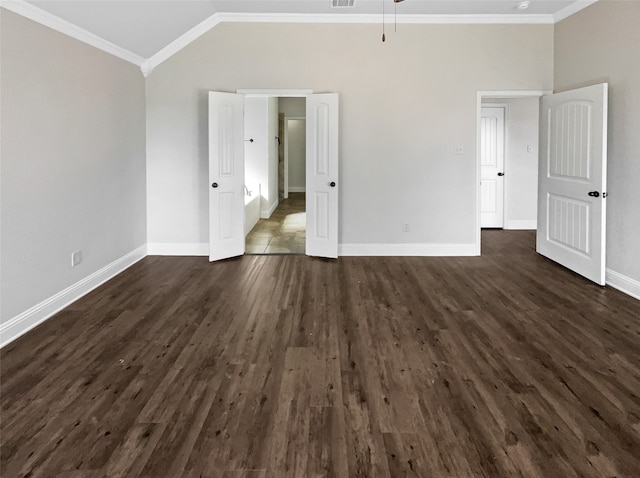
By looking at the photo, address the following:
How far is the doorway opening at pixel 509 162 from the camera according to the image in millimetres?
8039

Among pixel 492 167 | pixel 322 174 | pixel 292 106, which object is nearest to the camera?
pixel 322 174

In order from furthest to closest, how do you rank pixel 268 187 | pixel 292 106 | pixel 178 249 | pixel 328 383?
pixel 292 106, pixel 268 187, pixel 178 249, pixel 328 383

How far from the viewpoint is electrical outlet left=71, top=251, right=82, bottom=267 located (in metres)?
4.21

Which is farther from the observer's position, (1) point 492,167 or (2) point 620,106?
(1) point 492,167

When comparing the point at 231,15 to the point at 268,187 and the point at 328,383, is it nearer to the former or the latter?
Answer: the point at 268,187

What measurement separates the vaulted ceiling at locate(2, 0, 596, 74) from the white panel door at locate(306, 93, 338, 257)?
1045 millimetres

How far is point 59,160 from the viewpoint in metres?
3.97

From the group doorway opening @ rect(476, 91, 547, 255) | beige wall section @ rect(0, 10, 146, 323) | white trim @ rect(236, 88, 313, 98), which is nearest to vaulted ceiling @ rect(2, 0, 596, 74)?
beige wall section @ rect(0, 10, 146, 323)

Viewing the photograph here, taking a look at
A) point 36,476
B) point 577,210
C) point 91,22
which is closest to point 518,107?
point 577,210

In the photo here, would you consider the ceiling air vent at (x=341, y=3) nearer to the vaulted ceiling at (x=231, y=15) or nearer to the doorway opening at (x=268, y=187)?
the vaulted ceiling at (x=231, y=15)

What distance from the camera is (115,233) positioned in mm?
5148

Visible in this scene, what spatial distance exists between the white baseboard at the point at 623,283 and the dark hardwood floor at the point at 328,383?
0.11 metres

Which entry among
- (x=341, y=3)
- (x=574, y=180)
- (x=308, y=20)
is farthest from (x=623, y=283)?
(x=308, y=20)

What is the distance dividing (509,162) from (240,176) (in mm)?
4842
